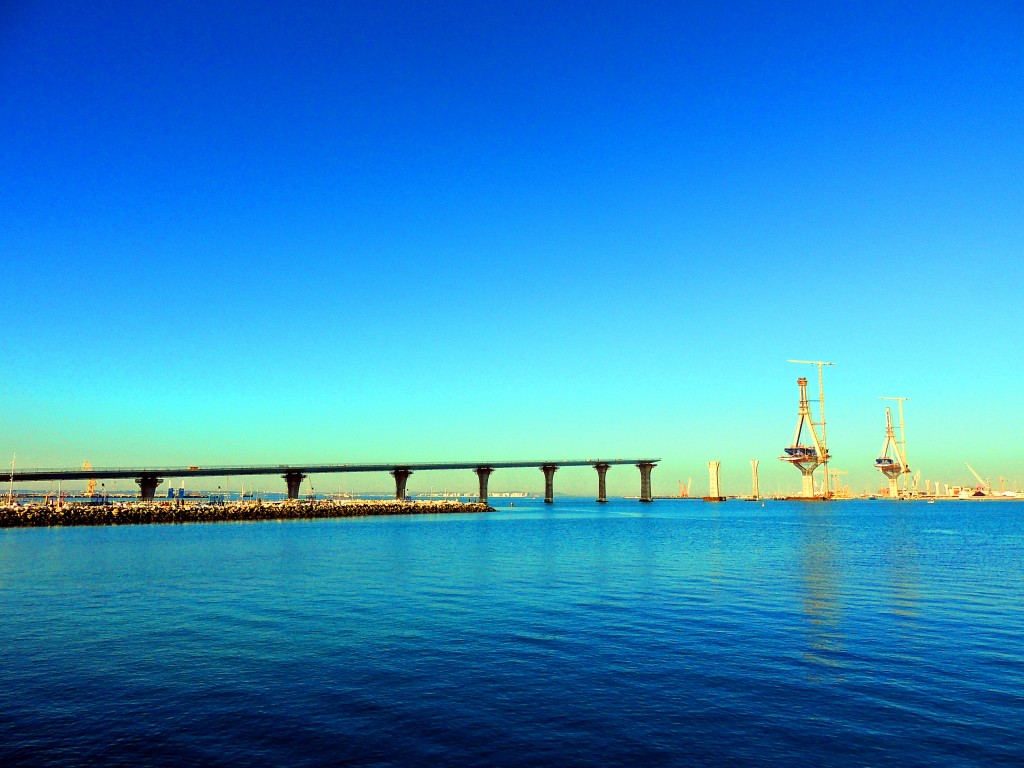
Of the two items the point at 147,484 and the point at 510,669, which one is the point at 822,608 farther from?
the point at 147,484

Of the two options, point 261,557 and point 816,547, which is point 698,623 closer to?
point 261,557

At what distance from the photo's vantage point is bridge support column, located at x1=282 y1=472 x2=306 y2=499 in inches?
7121

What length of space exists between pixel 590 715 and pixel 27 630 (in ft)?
73.3

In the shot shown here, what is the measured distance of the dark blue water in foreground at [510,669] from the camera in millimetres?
14523

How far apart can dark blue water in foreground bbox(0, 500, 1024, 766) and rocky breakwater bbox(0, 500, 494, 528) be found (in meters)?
76.4

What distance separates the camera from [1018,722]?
1580 centimetres

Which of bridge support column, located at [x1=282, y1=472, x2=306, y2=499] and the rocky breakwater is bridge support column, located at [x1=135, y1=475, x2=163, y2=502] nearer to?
the rocky breakwater

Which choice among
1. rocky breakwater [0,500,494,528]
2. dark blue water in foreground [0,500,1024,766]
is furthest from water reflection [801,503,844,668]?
rocky breakwater [0,500,494,528]

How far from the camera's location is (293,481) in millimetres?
181750

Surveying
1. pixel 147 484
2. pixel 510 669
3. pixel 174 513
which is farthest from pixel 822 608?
pixel 147 484

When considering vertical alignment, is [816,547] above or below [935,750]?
below

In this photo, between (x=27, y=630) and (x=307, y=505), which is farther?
(x=307, y=505)

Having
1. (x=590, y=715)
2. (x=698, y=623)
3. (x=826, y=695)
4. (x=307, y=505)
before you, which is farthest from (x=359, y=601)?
(x=307, y=505)

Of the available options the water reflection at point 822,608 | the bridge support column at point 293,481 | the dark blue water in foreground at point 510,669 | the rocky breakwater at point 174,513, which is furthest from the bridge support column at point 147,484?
the water reflection at point 822,608
